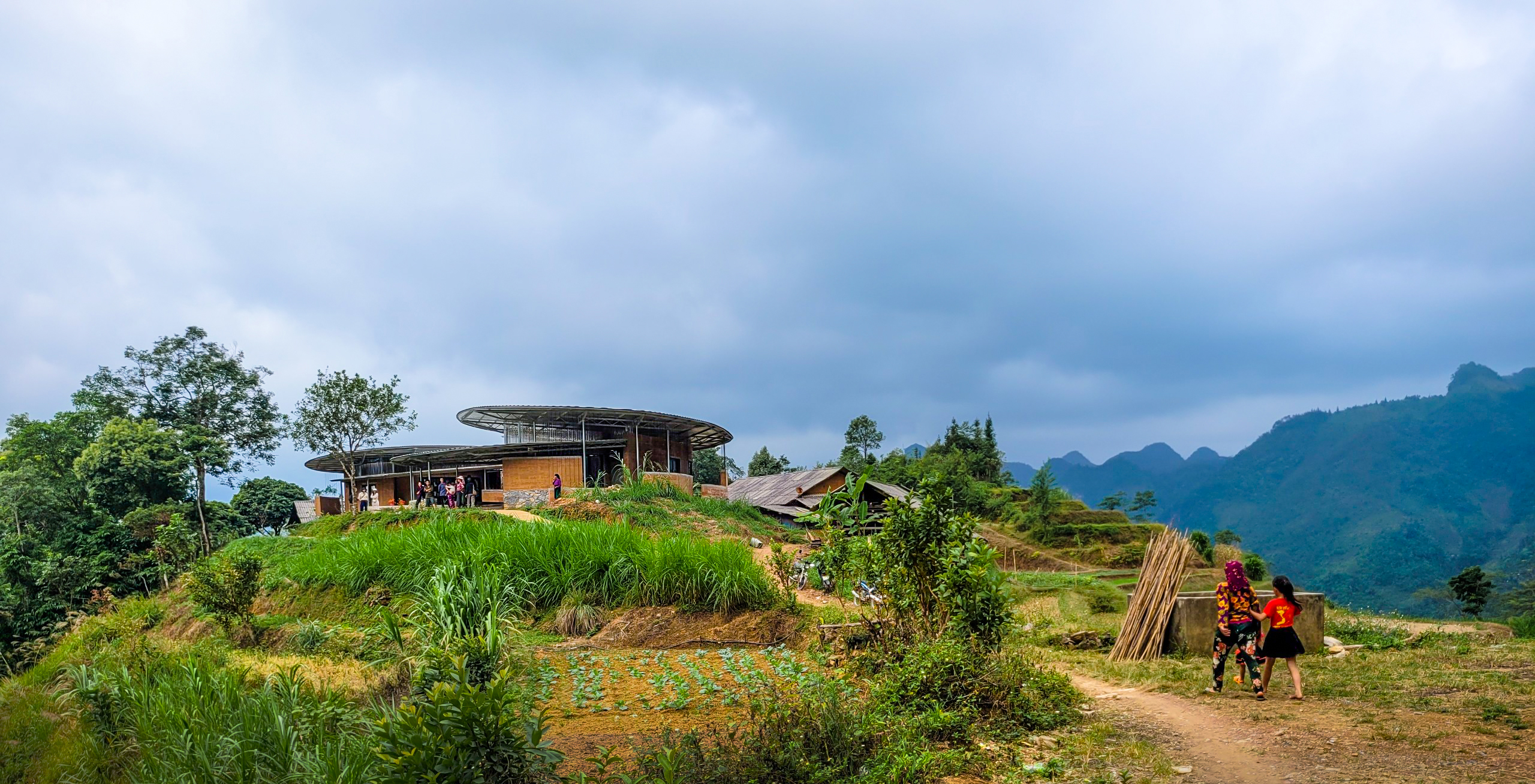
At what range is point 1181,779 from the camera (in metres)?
4.46

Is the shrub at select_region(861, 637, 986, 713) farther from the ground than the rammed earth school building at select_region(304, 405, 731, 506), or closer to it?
closer to it

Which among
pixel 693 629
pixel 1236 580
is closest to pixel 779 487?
pixel 693 629

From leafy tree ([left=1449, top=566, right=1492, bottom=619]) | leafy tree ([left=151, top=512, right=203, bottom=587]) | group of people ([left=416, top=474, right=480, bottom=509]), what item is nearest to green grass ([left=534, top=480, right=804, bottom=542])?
group of people ([left=416, top=474, right=480, bottom=509])

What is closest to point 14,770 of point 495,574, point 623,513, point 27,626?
point 495,574

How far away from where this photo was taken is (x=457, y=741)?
321 cm

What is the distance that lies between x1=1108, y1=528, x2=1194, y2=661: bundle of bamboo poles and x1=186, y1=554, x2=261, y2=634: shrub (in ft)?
34.0

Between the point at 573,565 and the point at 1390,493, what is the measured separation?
8507 centimetres

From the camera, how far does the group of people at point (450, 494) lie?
82.4 feet

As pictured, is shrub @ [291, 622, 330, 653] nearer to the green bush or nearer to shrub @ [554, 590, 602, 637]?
shrub @ [554, 590, 602, 637]

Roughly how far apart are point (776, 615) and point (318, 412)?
2655 cm

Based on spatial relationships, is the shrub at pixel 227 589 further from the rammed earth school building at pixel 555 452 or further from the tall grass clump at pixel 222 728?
the rammed earth school building at pixel 555 452

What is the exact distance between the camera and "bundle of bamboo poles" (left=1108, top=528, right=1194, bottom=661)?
876 centimetres

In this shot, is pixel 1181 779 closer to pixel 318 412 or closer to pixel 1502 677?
pixel 1502 677

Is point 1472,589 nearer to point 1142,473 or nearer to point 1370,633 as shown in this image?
point 1370,633
